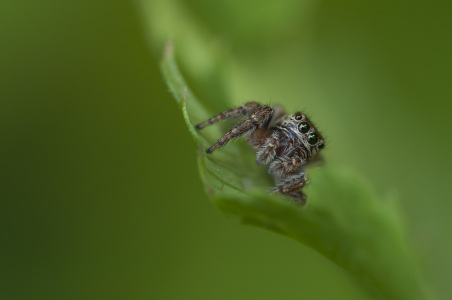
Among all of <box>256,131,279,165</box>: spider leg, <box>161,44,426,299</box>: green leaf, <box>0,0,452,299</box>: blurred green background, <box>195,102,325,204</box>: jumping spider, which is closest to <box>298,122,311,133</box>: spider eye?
<box>195,102,325,204</box>: jumping spider

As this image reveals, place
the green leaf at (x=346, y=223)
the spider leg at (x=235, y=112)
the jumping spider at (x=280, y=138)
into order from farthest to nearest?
the jumping spider at (x=280, y=138), the spider leg at (x=235, y=112), the green leaf at (x=346, y=223)

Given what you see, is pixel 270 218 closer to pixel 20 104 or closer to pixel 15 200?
pixel 15 200

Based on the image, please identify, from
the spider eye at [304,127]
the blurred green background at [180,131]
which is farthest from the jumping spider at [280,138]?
the blurred green background at [180,131]

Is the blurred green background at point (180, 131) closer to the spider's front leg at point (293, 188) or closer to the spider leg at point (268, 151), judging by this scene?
the spider leg at point (268, 151)

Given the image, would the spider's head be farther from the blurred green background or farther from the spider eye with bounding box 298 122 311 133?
the blurred green background

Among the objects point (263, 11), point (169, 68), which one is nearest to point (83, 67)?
point (263, 11)

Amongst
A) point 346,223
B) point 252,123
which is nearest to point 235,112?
point 252,123

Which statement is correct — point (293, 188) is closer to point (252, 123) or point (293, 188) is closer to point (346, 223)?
point (252, 123)
